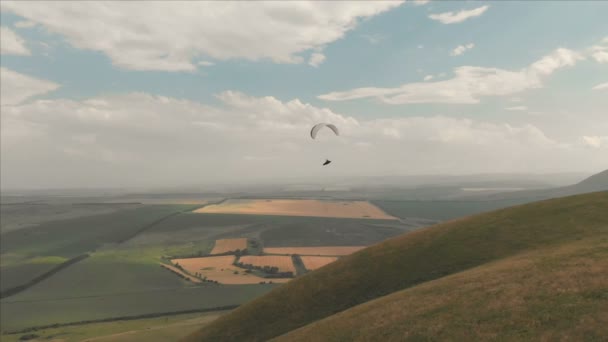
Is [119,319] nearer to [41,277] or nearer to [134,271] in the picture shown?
[134,271]

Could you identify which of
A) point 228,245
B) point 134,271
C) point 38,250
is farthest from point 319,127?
point 38,250

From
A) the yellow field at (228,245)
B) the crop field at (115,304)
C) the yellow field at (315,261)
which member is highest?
the yellow field at (228,245)

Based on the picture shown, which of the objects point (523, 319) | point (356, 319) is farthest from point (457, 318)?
point (356, 319)

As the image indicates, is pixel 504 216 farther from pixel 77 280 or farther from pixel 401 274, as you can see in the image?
pixel 77 280

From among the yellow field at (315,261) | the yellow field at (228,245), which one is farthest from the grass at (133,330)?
the yellow field at (228,245)

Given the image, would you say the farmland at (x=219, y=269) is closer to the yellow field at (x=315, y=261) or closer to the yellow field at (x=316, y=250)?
the yellow field at (x=315, y=261)
